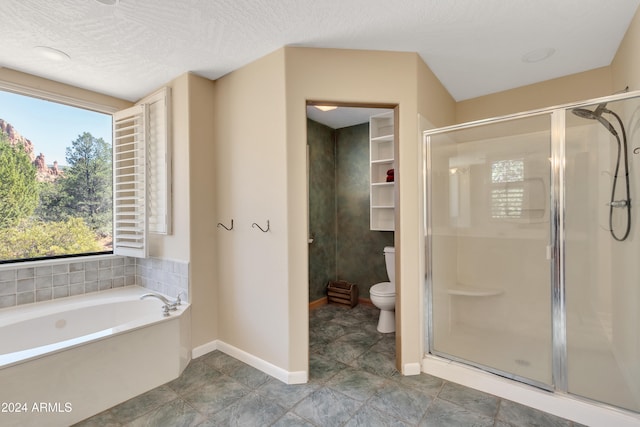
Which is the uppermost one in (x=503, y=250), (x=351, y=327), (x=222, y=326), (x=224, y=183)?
(x=224, y=183)

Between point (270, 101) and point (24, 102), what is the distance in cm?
217

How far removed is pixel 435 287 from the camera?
7.73ft

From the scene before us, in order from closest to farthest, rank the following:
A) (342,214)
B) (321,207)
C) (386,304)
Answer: (386,304) < (321,207) < (342,214)

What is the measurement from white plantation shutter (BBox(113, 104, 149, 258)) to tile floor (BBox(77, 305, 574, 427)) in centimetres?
122

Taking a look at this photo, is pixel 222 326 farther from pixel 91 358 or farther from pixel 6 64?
pixel 6 64

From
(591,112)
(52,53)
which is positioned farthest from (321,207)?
(52,53)

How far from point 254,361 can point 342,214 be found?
7.21ft

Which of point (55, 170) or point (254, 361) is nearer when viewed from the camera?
point (254, 361)

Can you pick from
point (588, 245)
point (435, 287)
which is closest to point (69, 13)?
point (435, 287)

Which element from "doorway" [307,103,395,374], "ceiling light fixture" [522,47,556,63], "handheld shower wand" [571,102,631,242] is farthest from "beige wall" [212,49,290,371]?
"handheld shower wand" [571,102,631,242]

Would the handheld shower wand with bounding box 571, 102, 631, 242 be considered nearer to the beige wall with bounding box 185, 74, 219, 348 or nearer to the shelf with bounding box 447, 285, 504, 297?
the shelf with bounding box 447, 285, 504, 297

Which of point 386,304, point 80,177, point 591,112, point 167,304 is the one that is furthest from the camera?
point 386,304

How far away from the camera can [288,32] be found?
1896mm

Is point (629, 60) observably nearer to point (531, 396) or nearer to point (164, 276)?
point (531, 396)
